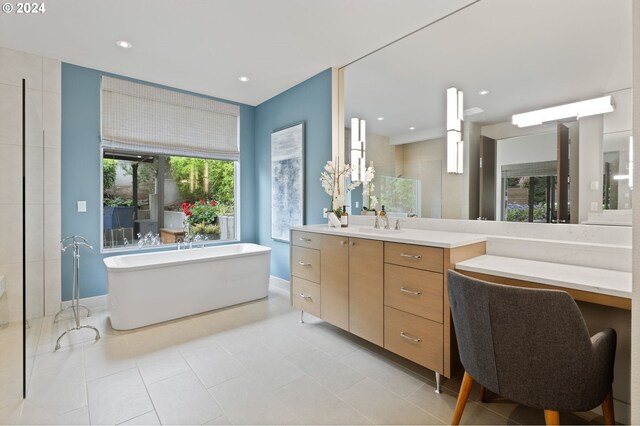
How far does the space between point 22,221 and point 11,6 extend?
65.6 inches

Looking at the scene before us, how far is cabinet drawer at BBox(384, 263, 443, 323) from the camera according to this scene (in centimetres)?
178

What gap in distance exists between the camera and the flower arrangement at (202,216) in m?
4.20

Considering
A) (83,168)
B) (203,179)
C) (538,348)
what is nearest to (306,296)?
(538,348)

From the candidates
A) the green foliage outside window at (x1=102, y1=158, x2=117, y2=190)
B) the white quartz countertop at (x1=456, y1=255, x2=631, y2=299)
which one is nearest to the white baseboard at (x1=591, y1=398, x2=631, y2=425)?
the white quartz countertop at (x1=456, y1=255, x2=631, y2=299)

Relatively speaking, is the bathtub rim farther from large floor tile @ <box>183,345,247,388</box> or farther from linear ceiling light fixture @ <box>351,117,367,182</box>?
linear ceiling light fixture @ <box>351,117,367,182</box>

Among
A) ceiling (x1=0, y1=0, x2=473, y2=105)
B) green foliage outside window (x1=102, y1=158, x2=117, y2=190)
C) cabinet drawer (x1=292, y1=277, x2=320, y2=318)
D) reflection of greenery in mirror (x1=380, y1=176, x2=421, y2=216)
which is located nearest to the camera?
ceiling (x1=0, y1=0, x2=473, y2=105)

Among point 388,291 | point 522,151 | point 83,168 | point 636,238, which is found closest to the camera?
point 636,238

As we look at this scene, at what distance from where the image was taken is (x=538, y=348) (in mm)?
1196

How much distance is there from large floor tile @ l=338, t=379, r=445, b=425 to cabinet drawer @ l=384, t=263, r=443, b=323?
1.67 feet

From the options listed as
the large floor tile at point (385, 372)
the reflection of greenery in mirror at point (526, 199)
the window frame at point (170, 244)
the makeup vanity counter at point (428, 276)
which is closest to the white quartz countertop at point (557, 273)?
the makeup vanity counter at point (428, 276)

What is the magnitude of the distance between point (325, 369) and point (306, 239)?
111 cm

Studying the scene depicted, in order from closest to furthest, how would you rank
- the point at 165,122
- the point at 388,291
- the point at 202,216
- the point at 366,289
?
1. the point at 388,291
2. the point at 366,289
3. the point at 165,122
4. the point at 202,216

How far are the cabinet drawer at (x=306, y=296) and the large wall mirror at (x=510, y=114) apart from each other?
1064mm

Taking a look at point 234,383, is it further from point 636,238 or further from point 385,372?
point 636,238
